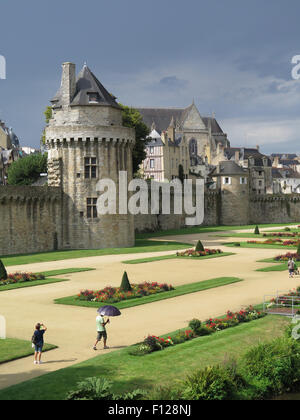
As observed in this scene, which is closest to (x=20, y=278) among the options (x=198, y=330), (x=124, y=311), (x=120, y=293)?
(x=120, y=293)

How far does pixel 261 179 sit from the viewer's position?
134375 mm

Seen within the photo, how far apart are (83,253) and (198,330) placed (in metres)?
29.8

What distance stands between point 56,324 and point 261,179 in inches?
4544

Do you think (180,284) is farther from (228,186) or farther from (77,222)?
(228,186)

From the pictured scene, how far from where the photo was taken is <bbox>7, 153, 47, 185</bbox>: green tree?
254 feet

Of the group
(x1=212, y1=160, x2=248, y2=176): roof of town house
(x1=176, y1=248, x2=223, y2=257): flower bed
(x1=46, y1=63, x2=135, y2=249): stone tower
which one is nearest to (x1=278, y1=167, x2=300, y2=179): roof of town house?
(x1=212, y1=160, x2=248, y2=176): roof of town house

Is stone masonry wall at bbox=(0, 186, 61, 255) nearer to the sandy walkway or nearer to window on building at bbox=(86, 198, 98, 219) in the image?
→ window on building at bbox=(86, 198, 98, 219)

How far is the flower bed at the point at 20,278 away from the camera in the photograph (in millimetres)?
33250

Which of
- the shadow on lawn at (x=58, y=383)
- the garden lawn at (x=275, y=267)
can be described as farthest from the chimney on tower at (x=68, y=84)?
the shadow on lawn at (x=58, y=383)

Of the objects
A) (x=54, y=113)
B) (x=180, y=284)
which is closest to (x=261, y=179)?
(x=54, y=113)

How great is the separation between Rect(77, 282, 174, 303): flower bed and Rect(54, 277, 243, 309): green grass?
0.37 meters

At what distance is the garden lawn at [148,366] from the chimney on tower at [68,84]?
37.2 metres

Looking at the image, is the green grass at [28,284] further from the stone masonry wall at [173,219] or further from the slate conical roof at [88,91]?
the stone masonry wall at [173,219]

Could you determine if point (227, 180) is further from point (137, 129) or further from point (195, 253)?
point (195, 253)
